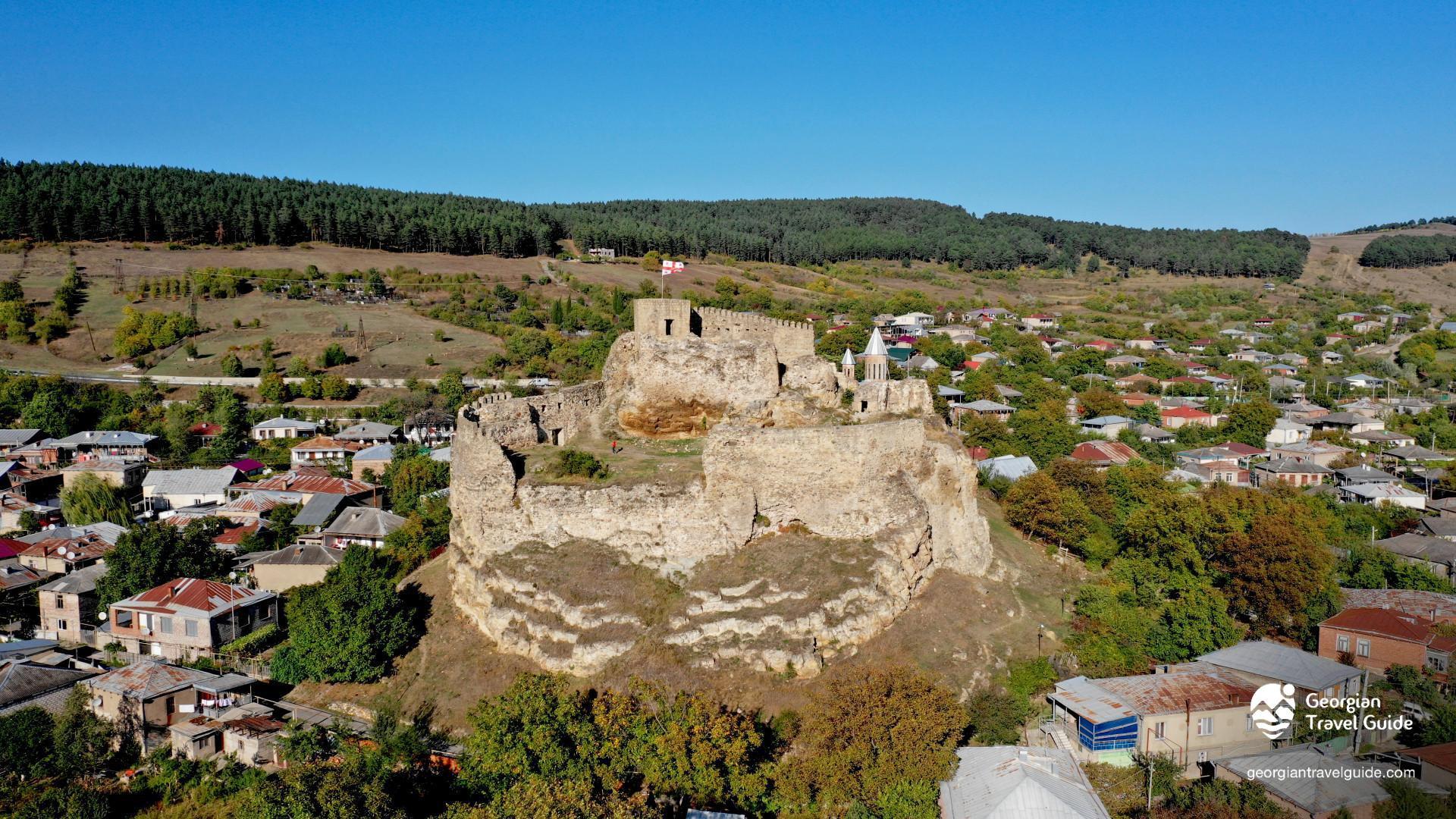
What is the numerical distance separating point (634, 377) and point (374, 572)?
11690 millimetres

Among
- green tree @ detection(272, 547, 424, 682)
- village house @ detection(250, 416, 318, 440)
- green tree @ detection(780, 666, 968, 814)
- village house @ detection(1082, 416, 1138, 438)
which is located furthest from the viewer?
village house @ detection(1082, 416, 1138, 438)

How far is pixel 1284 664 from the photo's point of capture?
28.9 metres

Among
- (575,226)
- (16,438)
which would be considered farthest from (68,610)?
(575,226)

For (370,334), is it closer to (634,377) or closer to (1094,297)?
(634,377)

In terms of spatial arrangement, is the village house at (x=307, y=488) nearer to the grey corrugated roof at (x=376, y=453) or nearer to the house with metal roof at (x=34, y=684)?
the grey corrugated roof at (x=376, y=453)

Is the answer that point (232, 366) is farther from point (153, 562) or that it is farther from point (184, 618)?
point (184, 618)

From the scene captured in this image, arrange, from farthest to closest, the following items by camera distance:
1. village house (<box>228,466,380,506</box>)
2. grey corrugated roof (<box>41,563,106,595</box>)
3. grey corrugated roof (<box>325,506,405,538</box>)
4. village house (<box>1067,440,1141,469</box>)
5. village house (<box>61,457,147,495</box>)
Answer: village house (<box>1067,440,1141,469</box>)
village house (<box>61,457,147,495</box>)
village house (<box>228,466,380,506</box>)
grey corrugated roof (<box>325,506,405,538</box>)
grey corrugated roof (<box>41,563,106,595</box>)

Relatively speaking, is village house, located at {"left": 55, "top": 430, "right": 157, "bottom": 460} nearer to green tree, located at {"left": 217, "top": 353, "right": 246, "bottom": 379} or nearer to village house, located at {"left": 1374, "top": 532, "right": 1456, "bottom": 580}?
green tree, located at {"left": 217, "top": 353, "right": 246, "bottom": 379}

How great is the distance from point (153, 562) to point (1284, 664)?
42635 mm

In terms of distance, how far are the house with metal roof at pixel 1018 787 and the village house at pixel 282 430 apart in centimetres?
5669

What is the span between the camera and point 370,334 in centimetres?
8706

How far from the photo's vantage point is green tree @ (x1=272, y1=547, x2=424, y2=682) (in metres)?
28.3

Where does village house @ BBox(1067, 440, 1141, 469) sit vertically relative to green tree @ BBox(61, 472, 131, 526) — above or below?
above

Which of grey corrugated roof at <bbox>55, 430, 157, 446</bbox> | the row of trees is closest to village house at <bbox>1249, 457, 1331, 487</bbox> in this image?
grey corrugated roof at <bbox>55, 430, 157, 446</bbox>
